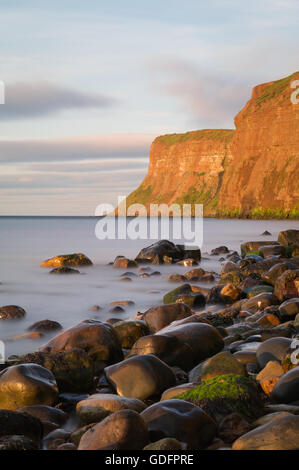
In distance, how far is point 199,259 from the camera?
19859 millimetres

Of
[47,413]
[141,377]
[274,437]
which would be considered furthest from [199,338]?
[274,437]

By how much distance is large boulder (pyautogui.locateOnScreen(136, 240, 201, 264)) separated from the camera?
62.0 feet

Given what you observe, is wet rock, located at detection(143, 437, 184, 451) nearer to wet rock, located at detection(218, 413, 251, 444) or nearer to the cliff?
wet rock, located at detection(218, 413, 251, 444)

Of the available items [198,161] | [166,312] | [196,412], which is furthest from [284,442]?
[198,161]

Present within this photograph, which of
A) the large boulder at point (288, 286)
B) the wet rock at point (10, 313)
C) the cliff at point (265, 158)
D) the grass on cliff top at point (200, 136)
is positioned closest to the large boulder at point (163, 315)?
the large boulder at point (288, 286)

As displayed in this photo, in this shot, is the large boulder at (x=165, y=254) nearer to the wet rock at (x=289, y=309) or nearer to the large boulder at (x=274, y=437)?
the wet rock at (x=289, y=309)

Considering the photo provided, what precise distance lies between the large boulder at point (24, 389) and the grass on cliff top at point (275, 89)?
88.8 m

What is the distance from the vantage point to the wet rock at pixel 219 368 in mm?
4623

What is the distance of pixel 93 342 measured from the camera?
5.67 meters

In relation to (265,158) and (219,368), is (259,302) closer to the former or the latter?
(219,368)

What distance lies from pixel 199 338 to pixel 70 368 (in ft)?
5.16

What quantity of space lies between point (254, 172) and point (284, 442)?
84598 millimetres
